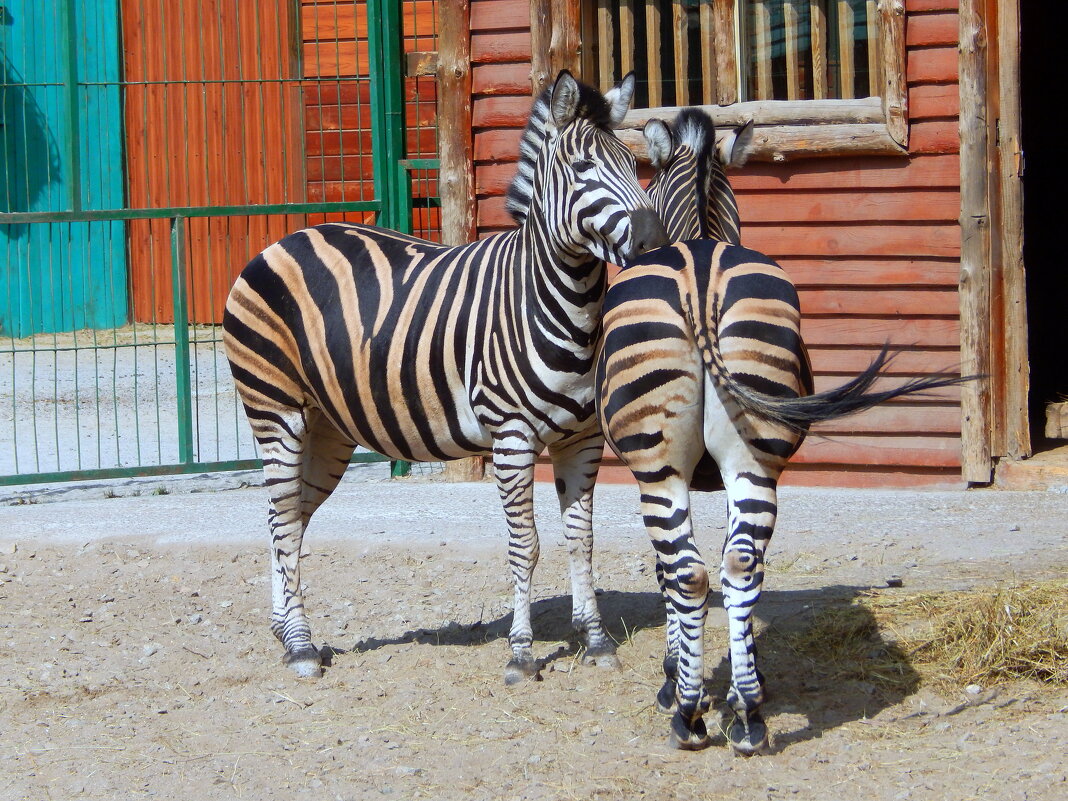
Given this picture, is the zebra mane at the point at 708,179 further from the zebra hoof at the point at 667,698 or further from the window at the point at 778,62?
the window at the point at 778,62

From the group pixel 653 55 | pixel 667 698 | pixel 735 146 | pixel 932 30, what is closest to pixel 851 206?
pixel 932 30

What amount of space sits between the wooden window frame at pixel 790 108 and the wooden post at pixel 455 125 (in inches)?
18.7

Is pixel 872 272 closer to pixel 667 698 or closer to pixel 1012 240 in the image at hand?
pixel 1012 240

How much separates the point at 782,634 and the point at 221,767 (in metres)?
2.10

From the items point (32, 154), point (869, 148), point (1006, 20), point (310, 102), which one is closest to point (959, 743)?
point (869, 148)

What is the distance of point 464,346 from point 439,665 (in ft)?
3.96

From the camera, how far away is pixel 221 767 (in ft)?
12.9

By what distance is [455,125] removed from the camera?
759cm

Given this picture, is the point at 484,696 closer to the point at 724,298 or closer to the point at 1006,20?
the point at 724,298

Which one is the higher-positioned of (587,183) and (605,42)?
(605,42)

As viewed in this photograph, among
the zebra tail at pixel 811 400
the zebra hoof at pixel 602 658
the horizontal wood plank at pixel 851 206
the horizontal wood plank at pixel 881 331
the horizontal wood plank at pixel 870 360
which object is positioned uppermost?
the horizontal wood plank at pixel 851 206

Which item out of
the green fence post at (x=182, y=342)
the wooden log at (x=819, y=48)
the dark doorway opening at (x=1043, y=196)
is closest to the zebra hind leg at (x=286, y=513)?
the green fence post at (x=182, y=342)

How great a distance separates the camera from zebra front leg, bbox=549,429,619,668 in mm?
4734

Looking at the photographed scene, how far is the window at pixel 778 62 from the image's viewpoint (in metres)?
6.91
